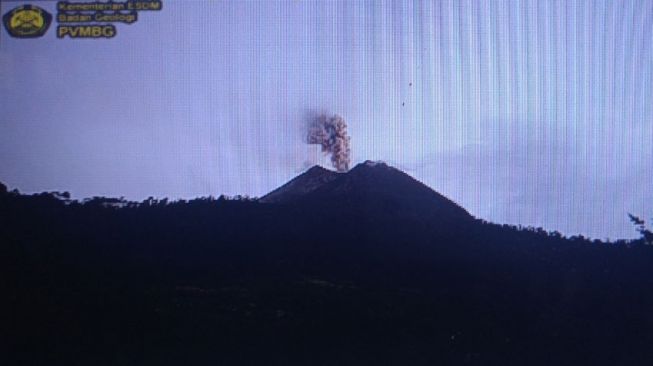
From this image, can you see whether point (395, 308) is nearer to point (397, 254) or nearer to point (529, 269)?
point (397, 254)

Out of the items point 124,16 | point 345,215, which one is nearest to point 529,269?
point 345,215

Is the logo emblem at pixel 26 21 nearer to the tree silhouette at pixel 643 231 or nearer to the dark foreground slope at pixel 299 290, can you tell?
the dark foreground slope at pixel 299 290

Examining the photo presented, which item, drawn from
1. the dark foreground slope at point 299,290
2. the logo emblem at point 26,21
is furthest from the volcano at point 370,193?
the logo emblem at point 26,21

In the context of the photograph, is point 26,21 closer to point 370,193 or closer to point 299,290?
point 299,290

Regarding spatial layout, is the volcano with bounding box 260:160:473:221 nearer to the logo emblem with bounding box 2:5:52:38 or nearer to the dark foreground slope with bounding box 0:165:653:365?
the dark foreground slope with bounding box 0:165:653:365

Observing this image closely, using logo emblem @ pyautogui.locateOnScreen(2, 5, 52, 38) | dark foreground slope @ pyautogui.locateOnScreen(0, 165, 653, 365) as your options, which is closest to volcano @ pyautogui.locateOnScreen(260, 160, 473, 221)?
→ dark foreground slope @ pyautogui.locateOnScreen(0, 165, 653, 365)

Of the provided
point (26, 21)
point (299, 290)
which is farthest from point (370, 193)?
point (26, 21)
